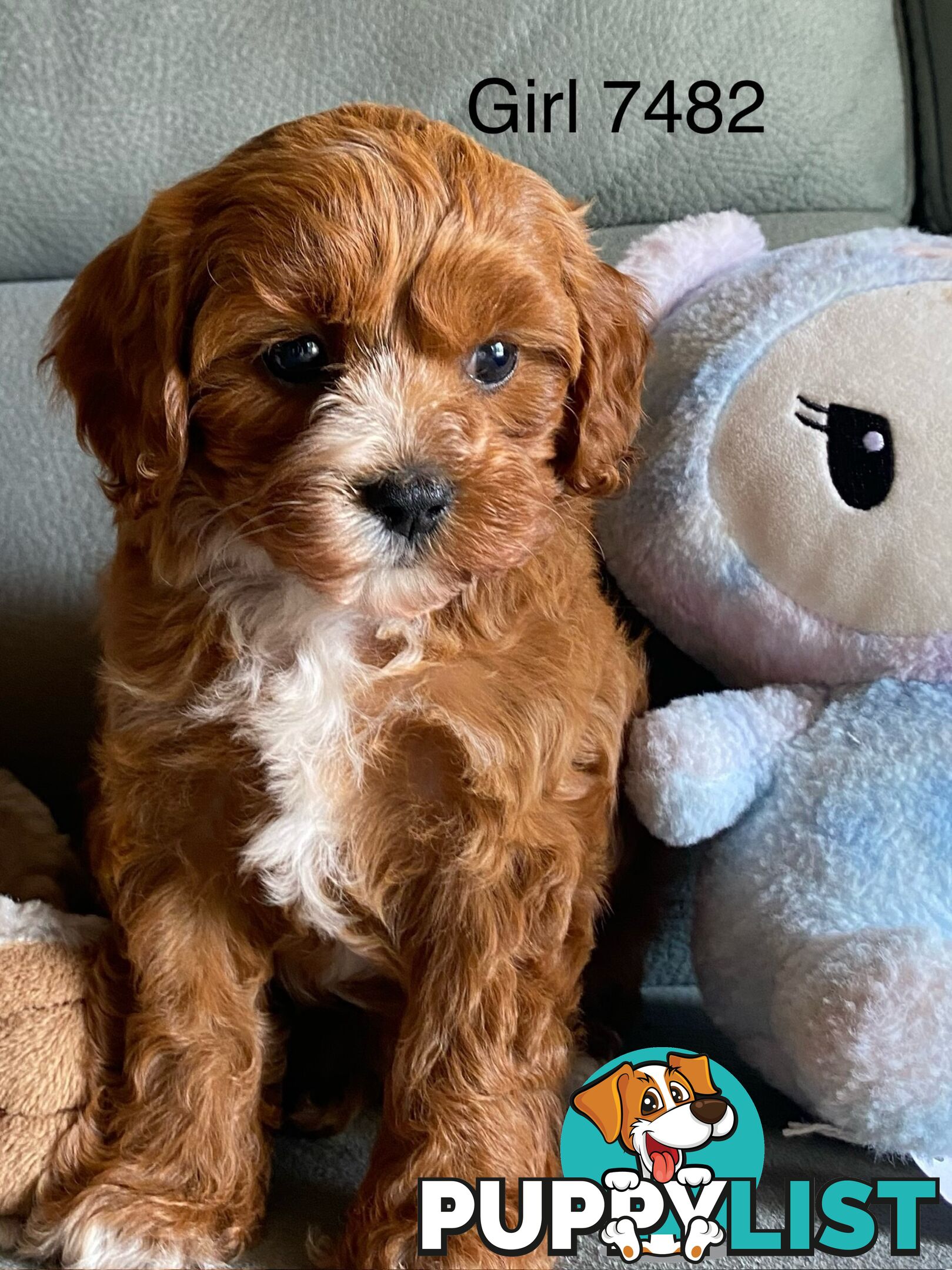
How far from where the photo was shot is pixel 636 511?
173 centimetres

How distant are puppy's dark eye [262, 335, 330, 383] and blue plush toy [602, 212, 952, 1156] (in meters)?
0.56

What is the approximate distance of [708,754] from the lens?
1.56 meters

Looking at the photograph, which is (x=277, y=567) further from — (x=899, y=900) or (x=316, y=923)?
(x=899, y=900)

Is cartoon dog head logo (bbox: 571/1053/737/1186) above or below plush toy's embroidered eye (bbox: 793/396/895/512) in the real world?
below

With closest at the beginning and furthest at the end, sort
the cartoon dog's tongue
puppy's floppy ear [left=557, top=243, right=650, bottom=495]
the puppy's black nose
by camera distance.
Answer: the puppy's black nose, the cartoon dog's tongue, puppy's floppy ear [left=557, top=243, right=650, bottom=495]

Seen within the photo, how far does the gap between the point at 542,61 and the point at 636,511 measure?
2.97ft

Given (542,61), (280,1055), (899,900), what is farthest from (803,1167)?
(542,61)

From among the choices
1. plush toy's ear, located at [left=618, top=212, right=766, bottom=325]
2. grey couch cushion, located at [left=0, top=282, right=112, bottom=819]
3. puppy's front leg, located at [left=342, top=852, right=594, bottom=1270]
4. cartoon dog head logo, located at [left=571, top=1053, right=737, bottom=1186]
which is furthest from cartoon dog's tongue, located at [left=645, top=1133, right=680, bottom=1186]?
grey couch cushion, located at [left=0, top=282, right=112, bottom=819]

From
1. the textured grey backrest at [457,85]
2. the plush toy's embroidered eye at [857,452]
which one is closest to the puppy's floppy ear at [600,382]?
the plush toy's embroidered eye at [857,452]

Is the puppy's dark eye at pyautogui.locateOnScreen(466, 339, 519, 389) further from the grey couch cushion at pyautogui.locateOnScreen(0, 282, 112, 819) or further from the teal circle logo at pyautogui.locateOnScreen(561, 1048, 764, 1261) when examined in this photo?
the grey couch cushion at pyautogui.locateOnScreen(0, 282, 112, 819)

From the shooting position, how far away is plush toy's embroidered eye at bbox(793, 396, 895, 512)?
5.08 ft

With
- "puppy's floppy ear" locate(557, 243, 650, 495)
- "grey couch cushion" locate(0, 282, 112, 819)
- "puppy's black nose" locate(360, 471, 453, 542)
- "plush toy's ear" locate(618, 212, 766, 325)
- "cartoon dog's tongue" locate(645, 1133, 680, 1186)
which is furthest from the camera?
"grey couch cushion" locate(0, 282, 112, 819)

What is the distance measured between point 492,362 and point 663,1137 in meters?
0.84

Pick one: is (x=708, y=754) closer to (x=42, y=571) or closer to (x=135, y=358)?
(x=135, y=358)
